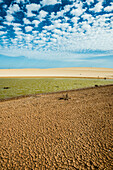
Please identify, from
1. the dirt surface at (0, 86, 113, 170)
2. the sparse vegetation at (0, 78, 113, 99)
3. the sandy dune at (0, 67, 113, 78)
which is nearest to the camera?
the dirt surface at (0, 86, 113, 170)

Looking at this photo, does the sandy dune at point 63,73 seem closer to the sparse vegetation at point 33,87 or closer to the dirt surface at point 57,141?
the sparse vegetation at point 33,87

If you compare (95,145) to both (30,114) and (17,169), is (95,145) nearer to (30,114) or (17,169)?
(17,169)

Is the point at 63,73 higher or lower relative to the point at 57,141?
higher

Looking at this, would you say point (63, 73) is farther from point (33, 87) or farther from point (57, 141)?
point (57, 141)

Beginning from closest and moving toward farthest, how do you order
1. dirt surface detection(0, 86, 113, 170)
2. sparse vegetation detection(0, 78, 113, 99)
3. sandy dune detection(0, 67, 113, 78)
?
1. dirt surface detection(0, 86, 113, 170)
2. sparse vegetation detection(0, 78, 113, 99)
3. sandy dune detection(0, 67, 113, 78)

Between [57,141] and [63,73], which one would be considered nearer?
[57,141]

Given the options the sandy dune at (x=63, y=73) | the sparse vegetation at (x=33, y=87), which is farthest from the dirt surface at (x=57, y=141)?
the sandy dune at (x=63, y=73)

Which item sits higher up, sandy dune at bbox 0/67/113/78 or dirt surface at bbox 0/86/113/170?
sandy dune at bbox 0/67/113/78

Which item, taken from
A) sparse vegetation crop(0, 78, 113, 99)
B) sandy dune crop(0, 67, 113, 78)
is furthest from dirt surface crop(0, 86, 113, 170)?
sandy dune crop(0, 67, 113, 78)

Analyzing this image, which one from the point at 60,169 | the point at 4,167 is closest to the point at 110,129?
the point at 60,169

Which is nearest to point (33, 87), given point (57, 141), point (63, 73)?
point (57, 141)

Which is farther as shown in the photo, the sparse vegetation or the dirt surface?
the sparse vegetation

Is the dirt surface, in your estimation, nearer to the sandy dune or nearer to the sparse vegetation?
the sparse vegetation

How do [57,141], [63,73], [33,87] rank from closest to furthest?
A: 1. [57,141]
2. [33,87]
3. [63,73]
